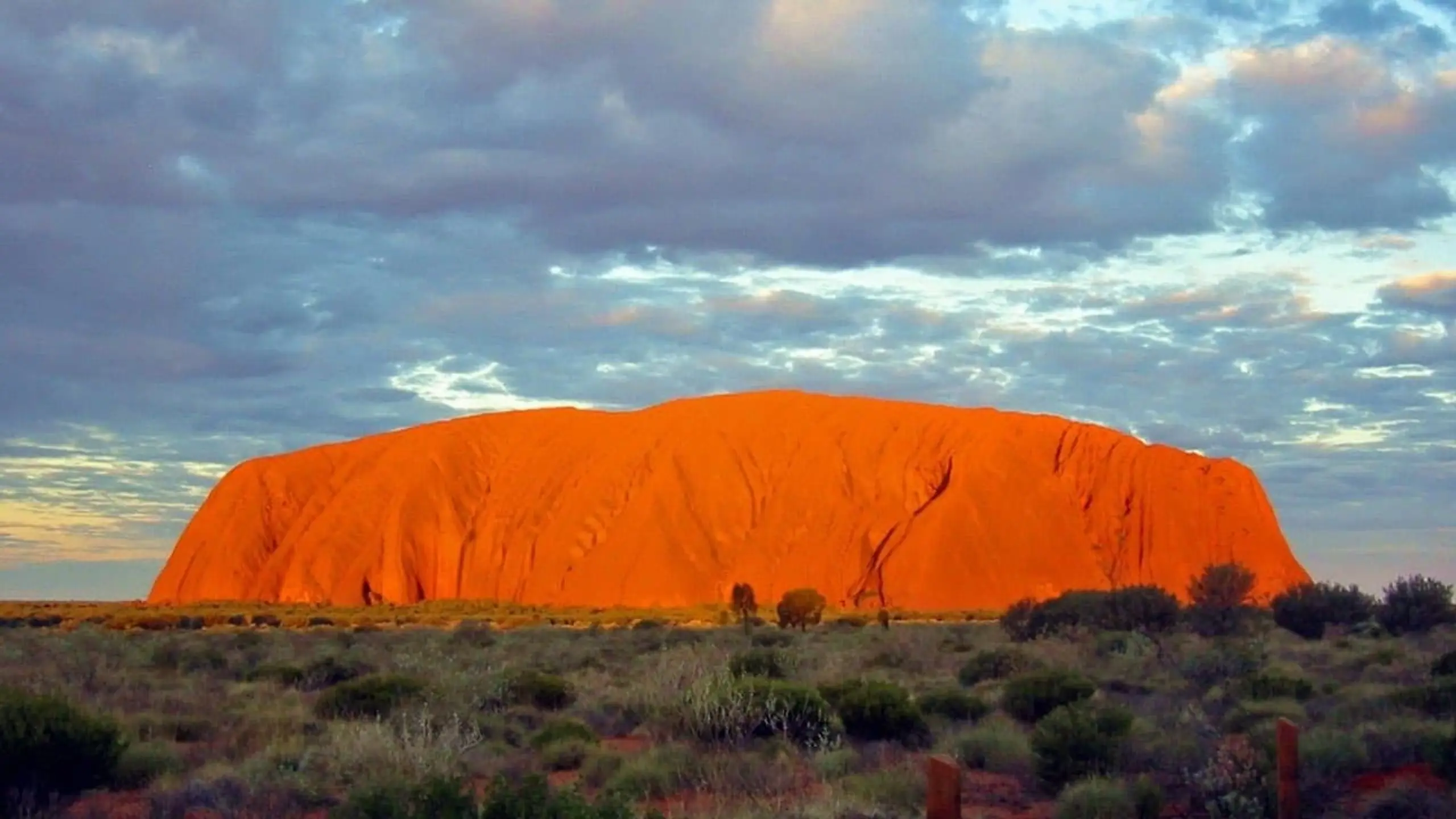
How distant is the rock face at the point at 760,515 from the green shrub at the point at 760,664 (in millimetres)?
53354

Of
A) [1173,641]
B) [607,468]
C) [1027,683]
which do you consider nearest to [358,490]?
[607,468]

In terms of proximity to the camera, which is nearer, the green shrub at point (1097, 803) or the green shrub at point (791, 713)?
the green shrub at point (1097, 803)

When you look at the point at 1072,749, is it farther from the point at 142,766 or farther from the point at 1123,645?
the point at 1123,645

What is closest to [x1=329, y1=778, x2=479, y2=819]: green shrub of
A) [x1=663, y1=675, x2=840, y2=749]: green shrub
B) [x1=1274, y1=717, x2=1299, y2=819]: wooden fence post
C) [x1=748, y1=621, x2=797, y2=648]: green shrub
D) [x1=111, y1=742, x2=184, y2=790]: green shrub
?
[x1=111, y1=742, x2=184, y2=790]: green shrub

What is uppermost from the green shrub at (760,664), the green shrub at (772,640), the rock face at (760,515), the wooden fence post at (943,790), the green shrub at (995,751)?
the rock face at (760,515)

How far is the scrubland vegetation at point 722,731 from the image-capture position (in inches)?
388

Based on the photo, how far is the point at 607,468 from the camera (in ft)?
277

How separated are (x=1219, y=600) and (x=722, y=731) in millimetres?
26560

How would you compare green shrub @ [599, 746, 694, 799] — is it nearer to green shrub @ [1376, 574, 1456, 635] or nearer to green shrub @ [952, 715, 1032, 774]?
green shrub @ [952, 715, 1032, 774]

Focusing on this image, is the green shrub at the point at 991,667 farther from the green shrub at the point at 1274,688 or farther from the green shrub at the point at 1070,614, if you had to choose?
the green shrub at the point at 1070,614

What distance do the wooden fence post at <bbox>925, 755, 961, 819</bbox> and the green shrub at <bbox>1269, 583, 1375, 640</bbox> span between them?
34948mm

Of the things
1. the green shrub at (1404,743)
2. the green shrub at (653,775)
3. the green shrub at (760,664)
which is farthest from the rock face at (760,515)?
the green shrub at (653,775)

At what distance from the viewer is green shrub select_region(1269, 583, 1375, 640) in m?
36.8

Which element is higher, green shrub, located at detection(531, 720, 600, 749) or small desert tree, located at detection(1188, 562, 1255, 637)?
small desert tree, located at detection(1188, 562, 1255, 637)
